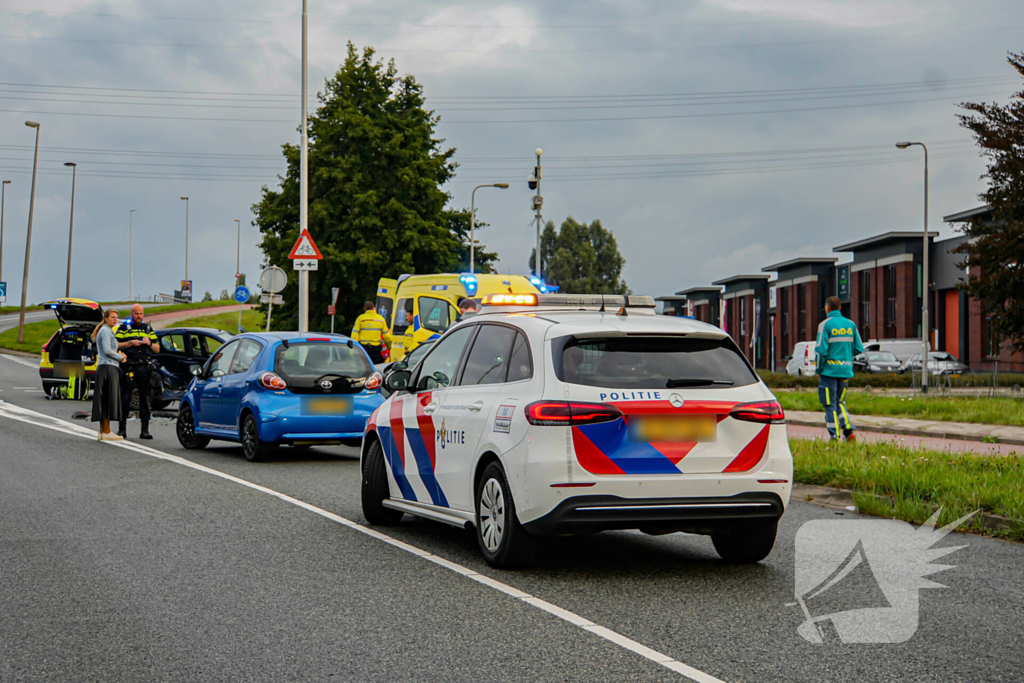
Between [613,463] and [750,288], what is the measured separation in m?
80.7

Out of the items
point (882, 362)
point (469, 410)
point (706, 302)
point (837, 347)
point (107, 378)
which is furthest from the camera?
point (706, 302)

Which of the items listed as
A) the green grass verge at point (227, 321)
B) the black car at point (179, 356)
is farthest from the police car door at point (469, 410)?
the green grass verge at point (227, 321)

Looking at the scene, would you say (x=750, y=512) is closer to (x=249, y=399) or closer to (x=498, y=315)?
(x=498, y=315)

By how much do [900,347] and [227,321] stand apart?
41.8 metres

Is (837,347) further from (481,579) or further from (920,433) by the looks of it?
(481,579)

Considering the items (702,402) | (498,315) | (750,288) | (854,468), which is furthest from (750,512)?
(750,288)

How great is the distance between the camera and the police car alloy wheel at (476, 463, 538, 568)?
263 inches

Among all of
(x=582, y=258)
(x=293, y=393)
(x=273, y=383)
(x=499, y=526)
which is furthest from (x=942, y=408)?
(x=582, y=258)

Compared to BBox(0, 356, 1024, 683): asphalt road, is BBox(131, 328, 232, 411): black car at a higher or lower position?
higher

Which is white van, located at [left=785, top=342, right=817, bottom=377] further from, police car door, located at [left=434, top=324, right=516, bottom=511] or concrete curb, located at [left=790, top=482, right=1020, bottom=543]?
police car door, located at [left=434, top=324, right=516, bottom=511]

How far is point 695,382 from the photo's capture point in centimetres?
663

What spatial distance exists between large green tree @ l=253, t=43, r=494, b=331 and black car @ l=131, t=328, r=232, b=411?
24.3 meters

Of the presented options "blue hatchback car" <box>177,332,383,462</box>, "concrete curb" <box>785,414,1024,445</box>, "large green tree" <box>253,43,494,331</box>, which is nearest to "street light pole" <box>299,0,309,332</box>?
"blue hatchback car" <box>177,332,383,462</box>

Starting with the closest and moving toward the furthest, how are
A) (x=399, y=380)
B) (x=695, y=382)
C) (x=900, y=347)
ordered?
(x=695, y=382) < (x=399, y=380) < (x=900, y=347)
